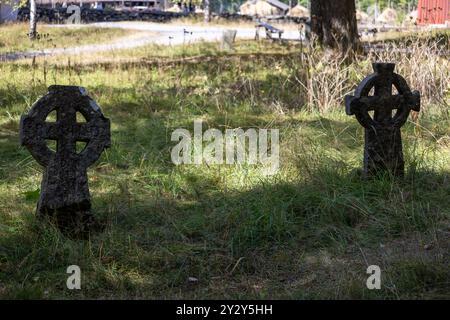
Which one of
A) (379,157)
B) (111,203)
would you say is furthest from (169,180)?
(379,157)

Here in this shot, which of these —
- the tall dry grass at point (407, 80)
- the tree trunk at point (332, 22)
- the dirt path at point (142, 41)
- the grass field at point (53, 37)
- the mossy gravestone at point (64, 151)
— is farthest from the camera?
the grass field at point (53, 37)

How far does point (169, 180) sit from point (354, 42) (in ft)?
24.4

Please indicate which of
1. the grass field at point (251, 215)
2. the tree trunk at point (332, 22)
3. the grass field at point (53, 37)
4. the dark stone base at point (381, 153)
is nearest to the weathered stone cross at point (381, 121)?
the dark stone base at point (381, 153)

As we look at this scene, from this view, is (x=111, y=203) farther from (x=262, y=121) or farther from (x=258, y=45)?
(x=258, y=45)

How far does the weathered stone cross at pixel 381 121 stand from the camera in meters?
5.47

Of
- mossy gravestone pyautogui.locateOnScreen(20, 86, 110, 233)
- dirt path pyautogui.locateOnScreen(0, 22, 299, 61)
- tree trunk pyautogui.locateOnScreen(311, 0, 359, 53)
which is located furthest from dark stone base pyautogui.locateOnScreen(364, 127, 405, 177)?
dirt path pyautogui.locateOnScreen(0, 22, 299, 61)

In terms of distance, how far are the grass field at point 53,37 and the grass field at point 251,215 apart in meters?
11.4

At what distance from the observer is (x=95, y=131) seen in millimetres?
4594

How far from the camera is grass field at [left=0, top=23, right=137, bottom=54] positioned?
62.7 feet

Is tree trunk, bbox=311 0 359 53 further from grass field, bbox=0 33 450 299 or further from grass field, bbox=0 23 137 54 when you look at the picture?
grass field, bbox=0 23 137 54

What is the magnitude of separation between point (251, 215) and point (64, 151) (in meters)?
1.46

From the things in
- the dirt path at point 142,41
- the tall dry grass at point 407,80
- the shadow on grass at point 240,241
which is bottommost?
the shadow on grass at point 240,241

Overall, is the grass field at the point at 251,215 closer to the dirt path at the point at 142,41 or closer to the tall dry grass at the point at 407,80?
the tall dry grass at the point at 407,80

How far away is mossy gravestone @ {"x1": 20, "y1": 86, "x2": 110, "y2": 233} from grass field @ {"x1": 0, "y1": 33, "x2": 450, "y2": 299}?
18 cm
